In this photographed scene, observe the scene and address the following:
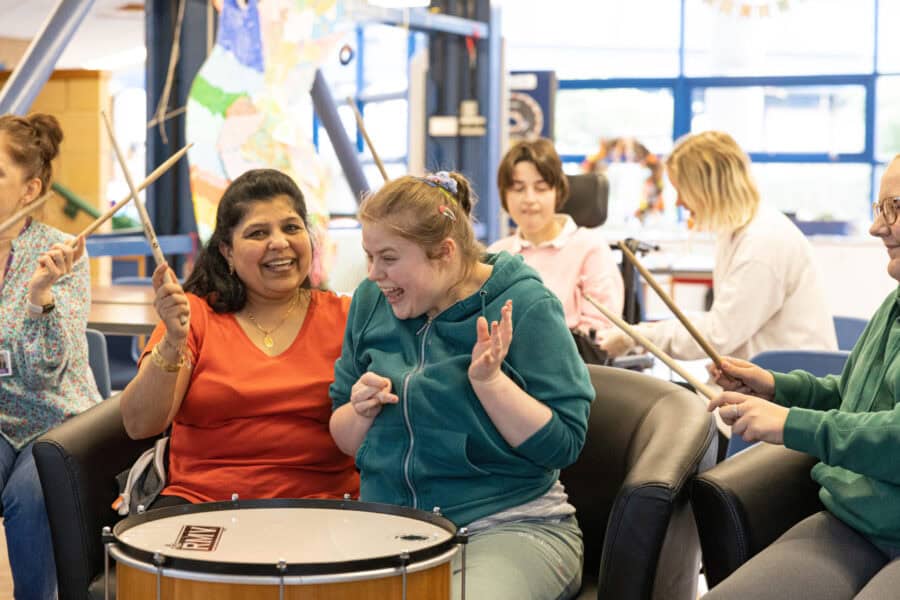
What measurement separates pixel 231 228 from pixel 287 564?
103cm

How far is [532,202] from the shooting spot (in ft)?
12.7

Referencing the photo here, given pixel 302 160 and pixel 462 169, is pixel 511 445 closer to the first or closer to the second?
pixel 302 160

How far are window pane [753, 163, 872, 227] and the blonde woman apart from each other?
7.07 m

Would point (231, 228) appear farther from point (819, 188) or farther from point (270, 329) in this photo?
point (819, 188)

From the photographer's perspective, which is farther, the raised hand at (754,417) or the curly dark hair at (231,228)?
the curly dark hair at (231,228)

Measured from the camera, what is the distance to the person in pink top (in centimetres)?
379

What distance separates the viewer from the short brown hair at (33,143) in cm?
256

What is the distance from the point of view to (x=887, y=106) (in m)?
10.1

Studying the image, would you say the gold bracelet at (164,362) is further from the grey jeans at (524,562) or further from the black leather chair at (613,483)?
the grey jeans at (524,562)

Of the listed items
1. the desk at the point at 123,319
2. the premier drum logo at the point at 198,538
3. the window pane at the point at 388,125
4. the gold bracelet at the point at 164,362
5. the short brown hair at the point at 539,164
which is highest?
the window pane at the point at 388,125

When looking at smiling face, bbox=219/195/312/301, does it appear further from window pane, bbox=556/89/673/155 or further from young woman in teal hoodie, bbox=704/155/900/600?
window pane, bbox=556/89/673/155

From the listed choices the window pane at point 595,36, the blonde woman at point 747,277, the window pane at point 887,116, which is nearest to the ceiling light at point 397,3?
the blonde woman at point 747,277

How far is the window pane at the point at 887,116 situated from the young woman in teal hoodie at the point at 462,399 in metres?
8.81

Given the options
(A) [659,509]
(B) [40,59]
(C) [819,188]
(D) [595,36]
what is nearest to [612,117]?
(D) [595,36]
